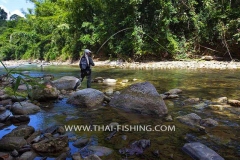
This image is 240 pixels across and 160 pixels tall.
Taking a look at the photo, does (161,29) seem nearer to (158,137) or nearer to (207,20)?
(207,20)

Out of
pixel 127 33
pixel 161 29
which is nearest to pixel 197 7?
pixel 161 29

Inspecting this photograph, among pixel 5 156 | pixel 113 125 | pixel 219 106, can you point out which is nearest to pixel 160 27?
pixel 219 106

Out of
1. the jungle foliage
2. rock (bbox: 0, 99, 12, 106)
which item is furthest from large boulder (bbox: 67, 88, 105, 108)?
the jungle foliage

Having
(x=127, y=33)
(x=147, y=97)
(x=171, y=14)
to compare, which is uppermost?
(x=171, y=14)

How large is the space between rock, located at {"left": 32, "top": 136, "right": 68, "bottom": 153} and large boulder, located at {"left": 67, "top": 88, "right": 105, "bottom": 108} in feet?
7.39

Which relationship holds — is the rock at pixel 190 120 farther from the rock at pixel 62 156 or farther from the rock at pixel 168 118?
the rock at pixel 62 156

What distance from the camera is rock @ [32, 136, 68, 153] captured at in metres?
2.93

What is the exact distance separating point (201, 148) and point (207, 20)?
1491 centimetres

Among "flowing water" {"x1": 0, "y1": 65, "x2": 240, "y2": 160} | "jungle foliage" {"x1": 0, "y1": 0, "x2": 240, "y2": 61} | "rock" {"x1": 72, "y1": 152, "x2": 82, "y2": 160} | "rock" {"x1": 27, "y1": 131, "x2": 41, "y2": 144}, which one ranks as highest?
"jungle foliage" {"x1": 0, "y1": 0, "x2": 240, "y2": 61}

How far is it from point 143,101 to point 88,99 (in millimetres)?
1347

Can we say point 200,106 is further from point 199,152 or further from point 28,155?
point 28,155

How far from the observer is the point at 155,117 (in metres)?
4.43

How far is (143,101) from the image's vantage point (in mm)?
4723

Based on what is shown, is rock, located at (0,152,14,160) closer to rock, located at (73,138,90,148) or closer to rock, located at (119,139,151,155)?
rock, located at (73,138,90,148)
